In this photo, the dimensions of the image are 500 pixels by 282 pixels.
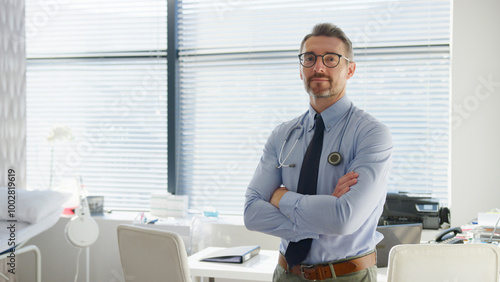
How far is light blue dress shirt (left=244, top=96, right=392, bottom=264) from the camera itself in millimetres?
1936

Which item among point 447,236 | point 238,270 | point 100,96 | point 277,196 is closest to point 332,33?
point 277,196

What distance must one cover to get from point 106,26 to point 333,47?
3153 millimetres

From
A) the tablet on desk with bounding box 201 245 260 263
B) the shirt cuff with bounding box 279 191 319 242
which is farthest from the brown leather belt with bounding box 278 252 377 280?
the tablet on desk with bounding box 201 245 260 263

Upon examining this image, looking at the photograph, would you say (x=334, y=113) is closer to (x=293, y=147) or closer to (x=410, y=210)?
(x=293, y=147)

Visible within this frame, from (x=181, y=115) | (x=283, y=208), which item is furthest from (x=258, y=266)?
(x=181, y=115)

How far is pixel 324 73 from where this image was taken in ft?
6.83

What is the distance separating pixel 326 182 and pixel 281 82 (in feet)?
7.98

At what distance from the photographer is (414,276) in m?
2.02

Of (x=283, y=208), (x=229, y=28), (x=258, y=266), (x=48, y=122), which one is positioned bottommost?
(x=258, y=266)

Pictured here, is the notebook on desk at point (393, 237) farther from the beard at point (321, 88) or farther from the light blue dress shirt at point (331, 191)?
the beard at point (321, 88)

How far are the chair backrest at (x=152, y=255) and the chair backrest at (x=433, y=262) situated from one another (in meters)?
0.91

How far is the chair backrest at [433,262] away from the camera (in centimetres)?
201

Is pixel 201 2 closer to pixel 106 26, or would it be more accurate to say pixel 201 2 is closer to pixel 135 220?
pixel 106 26

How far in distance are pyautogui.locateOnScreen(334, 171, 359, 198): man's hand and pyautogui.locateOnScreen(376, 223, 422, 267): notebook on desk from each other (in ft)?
2.83
